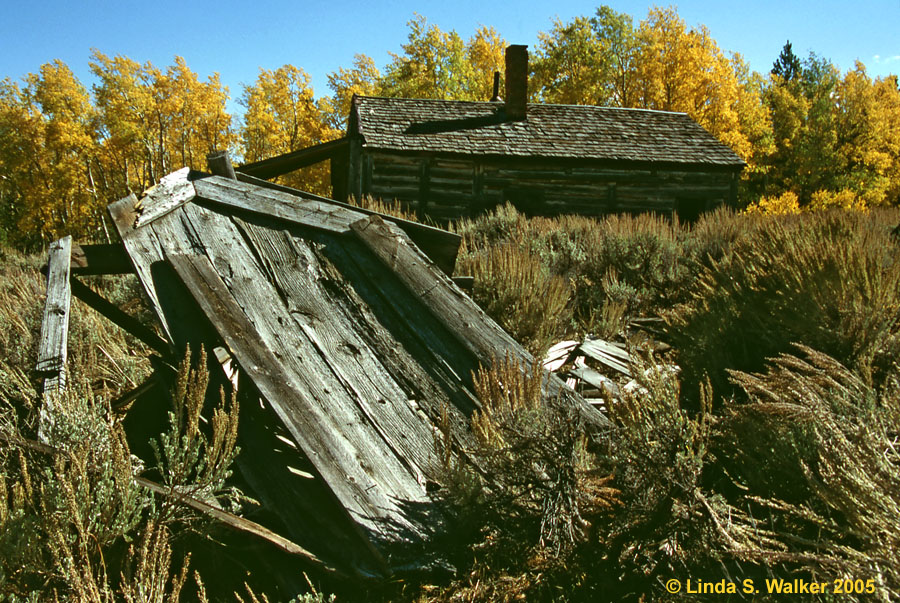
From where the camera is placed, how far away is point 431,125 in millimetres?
16609

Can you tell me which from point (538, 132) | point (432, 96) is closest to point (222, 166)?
point (538, 132)

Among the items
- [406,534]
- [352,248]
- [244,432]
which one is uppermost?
[352,248]

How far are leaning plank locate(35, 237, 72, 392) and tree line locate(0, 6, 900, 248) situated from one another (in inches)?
958

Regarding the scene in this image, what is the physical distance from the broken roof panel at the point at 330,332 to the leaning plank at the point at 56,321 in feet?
1.56

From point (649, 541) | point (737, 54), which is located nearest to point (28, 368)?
point (649, 541)

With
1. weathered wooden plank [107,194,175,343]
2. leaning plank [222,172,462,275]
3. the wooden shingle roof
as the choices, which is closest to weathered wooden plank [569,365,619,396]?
leaning plank [222,172,462,275]

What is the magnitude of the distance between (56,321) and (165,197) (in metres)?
0.99

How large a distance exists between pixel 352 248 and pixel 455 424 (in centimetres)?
144

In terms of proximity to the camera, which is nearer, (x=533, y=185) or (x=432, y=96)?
(x=533, y=185)

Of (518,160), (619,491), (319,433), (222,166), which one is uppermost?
(518,160)

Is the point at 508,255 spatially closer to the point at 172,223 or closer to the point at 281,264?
the point at 281,264

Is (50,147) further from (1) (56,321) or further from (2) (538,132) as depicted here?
(1) (56,321)

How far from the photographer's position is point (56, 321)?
128 inches

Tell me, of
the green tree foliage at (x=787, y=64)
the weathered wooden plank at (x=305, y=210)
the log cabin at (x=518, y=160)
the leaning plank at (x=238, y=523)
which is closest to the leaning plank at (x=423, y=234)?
the weathered wooden plank at (x=305, y=210)
